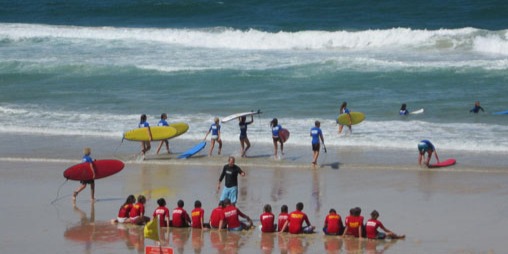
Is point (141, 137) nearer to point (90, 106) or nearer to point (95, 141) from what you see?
point (95, 141)

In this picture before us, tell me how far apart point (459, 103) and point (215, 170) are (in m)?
11.1

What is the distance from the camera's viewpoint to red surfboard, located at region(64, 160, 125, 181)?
1814 cm

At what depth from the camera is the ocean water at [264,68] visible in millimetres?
27031

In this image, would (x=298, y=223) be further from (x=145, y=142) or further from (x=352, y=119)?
(x=352, y=119)

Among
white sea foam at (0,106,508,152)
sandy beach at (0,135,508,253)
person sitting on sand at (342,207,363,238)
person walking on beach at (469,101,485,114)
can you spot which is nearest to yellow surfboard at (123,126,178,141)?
sandy beach at (0,135,508,253)

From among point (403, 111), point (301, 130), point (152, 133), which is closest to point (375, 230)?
point (152, 133)

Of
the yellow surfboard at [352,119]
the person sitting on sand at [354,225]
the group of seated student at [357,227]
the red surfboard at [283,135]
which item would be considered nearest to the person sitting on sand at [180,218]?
the group of seated student at [357,227]

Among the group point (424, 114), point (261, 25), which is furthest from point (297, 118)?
point (261, 25)

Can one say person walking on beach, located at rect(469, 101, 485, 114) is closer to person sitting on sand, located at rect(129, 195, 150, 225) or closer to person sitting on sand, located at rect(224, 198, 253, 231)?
person sitting on sand, located at rect(224, 198, 253, 231)

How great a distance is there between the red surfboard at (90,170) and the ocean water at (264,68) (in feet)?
21.5

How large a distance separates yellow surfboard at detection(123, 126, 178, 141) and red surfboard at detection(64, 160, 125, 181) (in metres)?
3.54

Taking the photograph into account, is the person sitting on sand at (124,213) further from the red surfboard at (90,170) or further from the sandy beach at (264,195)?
the red surfboard at (90,170)

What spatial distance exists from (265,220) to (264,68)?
21211 mm

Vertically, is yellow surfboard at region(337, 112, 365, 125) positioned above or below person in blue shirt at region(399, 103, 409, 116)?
below
